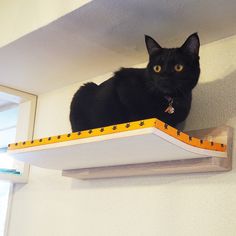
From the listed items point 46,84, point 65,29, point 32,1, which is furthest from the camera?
point 46,84

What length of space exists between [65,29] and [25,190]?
2.19 feet

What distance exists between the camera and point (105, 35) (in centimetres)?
93

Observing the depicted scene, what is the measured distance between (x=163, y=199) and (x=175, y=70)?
0.33m

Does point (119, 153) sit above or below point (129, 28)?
below

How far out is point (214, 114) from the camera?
2.91ft

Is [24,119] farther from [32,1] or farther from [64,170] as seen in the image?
[32,1]

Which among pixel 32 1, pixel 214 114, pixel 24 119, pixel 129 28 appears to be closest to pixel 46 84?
pixel 24 119

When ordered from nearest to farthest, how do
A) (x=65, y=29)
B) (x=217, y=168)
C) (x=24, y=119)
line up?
(x=217, y=168), (x=65, y=29), (x=24, y=119)

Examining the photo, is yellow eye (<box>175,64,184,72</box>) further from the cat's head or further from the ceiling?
the ceiling

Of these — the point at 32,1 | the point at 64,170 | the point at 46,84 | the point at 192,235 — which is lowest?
the point at 192,235

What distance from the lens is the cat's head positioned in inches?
31.0

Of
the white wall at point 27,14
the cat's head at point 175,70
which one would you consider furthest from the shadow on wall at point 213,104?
the white wall at point 27,14

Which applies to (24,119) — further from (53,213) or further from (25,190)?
(53,213)

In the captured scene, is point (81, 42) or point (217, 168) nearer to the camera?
point (217, 168)
